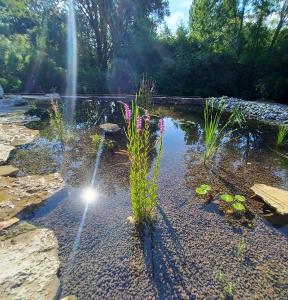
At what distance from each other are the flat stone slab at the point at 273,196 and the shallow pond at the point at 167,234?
0.08 metres

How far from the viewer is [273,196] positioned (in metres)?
2.29

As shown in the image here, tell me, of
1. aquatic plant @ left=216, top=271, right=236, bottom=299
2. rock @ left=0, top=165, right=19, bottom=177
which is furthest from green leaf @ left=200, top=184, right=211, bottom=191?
rock @ left=0, top=165, right=19, bottom=177

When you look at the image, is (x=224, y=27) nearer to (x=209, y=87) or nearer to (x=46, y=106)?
(x=209, y=87)

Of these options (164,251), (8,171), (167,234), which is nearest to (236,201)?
(167,234)

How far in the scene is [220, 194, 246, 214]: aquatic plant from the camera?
2.15 metres

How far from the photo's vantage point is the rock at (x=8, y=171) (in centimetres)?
266

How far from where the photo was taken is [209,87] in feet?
34.7

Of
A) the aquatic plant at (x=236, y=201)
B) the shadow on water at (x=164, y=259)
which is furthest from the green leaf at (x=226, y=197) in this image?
the shadow on water at (x=164, y=259)

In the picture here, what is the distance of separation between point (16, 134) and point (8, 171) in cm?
158

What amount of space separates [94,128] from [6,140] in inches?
60.2

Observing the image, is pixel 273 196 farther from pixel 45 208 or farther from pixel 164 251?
pixel 45 208

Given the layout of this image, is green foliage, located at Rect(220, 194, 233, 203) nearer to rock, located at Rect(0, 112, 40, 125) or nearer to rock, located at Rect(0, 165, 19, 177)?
rock, located at Rect(0, 165, 19, 177)

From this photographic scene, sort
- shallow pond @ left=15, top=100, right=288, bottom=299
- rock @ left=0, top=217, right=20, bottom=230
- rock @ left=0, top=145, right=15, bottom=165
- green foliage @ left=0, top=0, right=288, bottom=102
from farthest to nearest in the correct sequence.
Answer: green foliage @ left=0, top=0, right=288, bottom=102, rock @ left=0, top=145, right=15, bottom=165, rock @ left=0, top=217, right=20, bottom=230, shallow pond @ left=15, top=100, right=288, bottom=299

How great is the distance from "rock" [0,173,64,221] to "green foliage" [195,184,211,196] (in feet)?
4.49
